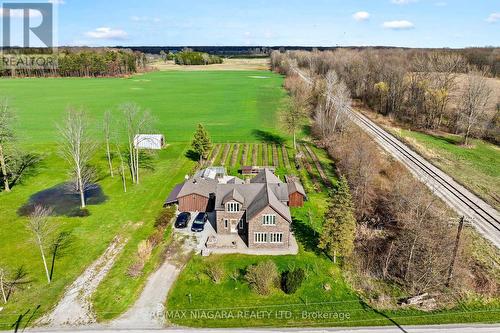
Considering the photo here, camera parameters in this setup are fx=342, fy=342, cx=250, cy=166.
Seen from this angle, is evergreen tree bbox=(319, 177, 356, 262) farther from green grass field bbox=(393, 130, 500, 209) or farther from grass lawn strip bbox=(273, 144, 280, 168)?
grass lawn strip bbox=(273, 144, 280, 168)

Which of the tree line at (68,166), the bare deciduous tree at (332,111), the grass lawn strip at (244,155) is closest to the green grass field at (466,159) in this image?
the bare deciduous tree at (332,111)

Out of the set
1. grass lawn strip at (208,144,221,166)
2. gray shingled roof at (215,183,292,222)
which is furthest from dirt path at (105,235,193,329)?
grass lawn strip at (208,144,221,166)

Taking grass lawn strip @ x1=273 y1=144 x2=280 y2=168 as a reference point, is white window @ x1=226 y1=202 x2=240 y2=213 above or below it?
below

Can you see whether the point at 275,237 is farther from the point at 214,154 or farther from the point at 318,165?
the point at 214,154

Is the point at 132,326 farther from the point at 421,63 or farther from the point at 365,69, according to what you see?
the point at 365,69

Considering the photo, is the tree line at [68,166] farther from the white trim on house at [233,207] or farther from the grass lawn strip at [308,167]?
the grass lawn strip at [308,167]

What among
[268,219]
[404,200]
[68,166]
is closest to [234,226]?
[268,219]

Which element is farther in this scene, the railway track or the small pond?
the small pond
